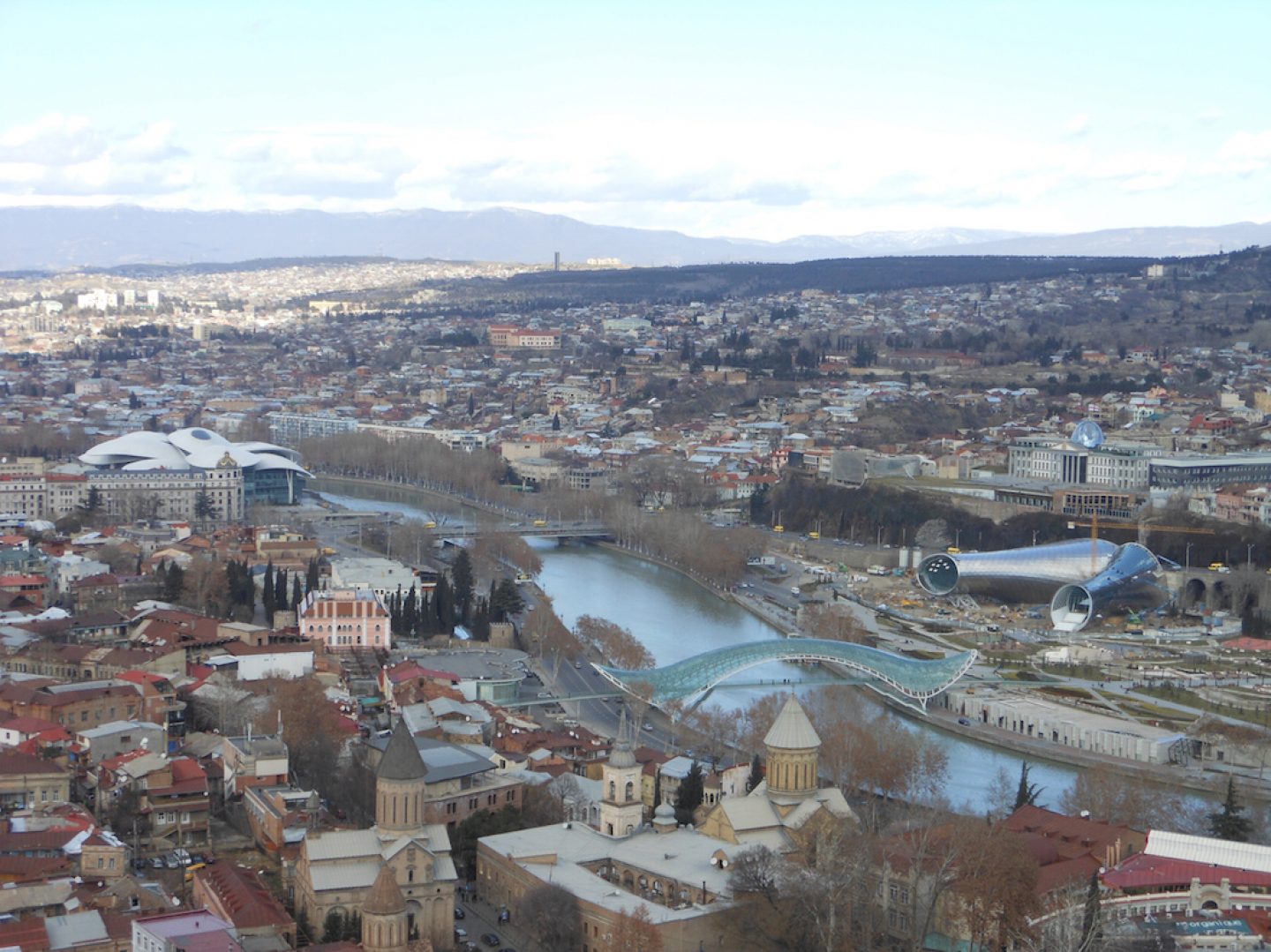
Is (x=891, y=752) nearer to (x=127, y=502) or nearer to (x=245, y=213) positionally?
(x=127, y=502)

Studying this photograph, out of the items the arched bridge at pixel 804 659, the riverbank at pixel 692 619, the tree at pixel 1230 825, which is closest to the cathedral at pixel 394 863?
the tree at pixel 1230 825

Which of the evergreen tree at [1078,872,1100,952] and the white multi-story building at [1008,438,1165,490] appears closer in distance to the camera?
the evergreen tree at [1078,872,1100,952]

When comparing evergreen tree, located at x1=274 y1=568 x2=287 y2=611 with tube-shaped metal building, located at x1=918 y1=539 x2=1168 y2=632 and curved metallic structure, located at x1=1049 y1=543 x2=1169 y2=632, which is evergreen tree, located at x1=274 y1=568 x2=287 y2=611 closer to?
tube-shaped metal building, located at x1=918 y1=539 x2=1168 y2=632

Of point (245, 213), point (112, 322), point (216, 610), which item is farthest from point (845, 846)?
point (245, 213)

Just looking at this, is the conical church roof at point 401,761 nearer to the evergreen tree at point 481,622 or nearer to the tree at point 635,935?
the tree at point 635,935

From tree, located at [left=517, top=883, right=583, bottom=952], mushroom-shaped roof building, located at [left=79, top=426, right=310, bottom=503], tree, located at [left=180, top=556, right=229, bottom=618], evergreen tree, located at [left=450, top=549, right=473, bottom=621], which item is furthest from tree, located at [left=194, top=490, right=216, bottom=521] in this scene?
tree, located at [left=517, top=883, right=583, bottom=952]

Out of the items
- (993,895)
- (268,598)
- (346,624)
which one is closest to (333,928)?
(993,895)
